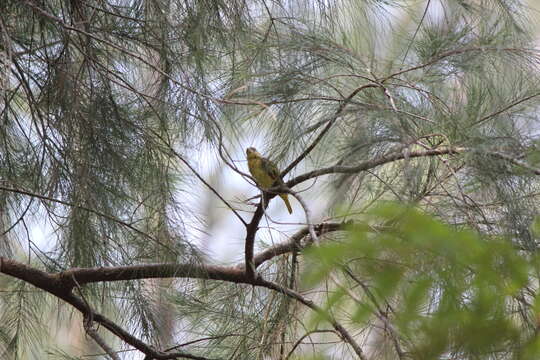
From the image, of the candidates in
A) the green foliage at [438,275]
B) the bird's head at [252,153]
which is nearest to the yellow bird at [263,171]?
the bird's head at [252,153]

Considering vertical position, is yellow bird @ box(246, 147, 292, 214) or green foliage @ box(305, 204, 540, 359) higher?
yellow bird @ box(246, 147, 292, 214)

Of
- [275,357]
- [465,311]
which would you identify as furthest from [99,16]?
[465,311]

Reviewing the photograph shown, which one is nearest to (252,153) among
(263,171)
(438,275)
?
(263,171)

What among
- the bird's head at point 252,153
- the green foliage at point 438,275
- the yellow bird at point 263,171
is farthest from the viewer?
the bird's head at point 252,153

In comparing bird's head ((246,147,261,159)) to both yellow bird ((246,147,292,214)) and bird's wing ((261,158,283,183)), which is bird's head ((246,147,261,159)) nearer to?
yellow bird ((246,147,292,214))

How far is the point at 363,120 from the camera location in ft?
5.83

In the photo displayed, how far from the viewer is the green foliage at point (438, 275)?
2.62ft

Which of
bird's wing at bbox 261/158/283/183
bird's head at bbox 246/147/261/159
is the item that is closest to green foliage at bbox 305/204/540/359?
bird's wing at bbox 261/158/283/183

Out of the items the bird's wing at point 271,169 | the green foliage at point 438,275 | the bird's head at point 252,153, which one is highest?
the bird's head at point 252,153

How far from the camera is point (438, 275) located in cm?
88

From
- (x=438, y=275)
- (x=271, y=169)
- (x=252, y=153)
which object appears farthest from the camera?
(x=252, y=153)

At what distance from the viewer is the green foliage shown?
80 cm

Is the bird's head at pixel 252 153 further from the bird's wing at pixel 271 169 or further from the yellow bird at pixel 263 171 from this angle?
the bird's wing at pixel 271 169

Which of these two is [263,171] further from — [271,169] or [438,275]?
[438,275]
